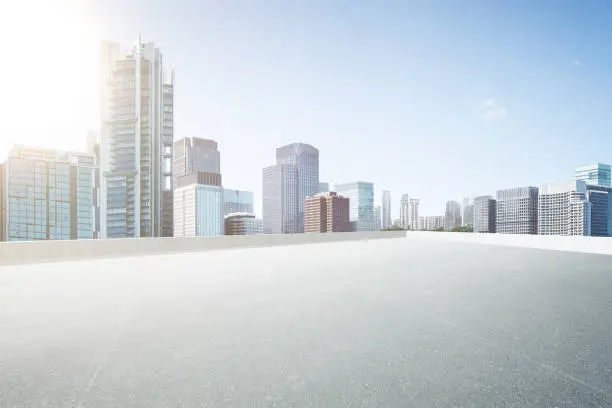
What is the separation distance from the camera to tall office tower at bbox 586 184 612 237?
151663 millimetres

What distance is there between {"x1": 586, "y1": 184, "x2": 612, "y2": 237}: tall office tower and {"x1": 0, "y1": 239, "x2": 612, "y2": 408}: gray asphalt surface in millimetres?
187807

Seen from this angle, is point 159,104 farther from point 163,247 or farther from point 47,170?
point 163,247

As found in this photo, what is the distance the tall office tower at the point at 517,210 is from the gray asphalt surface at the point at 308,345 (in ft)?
592

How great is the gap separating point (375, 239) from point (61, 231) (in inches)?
7627

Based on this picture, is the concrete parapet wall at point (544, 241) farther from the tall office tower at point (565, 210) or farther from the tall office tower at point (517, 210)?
the tall office tower at point (517, 210)

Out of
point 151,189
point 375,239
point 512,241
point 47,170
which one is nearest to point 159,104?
point 151,189

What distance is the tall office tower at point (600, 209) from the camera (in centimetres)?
15166

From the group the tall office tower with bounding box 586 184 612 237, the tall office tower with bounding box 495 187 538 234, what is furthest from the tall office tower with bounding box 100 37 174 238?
the tall office tower with bounding box 586 184 612 237

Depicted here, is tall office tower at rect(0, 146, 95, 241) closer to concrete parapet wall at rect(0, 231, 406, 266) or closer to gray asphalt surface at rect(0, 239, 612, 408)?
concrete parapet wall at rect(0, 231, 406, 266)

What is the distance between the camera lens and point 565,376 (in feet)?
10.7

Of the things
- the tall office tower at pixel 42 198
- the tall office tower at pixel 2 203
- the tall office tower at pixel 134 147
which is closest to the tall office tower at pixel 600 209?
the tall office tower at pixel 134 147

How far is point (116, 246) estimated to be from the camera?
16.5 metres

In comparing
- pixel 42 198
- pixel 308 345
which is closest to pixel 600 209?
pixel 308 345

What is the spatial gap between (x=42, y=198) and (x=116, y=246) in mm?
195305
